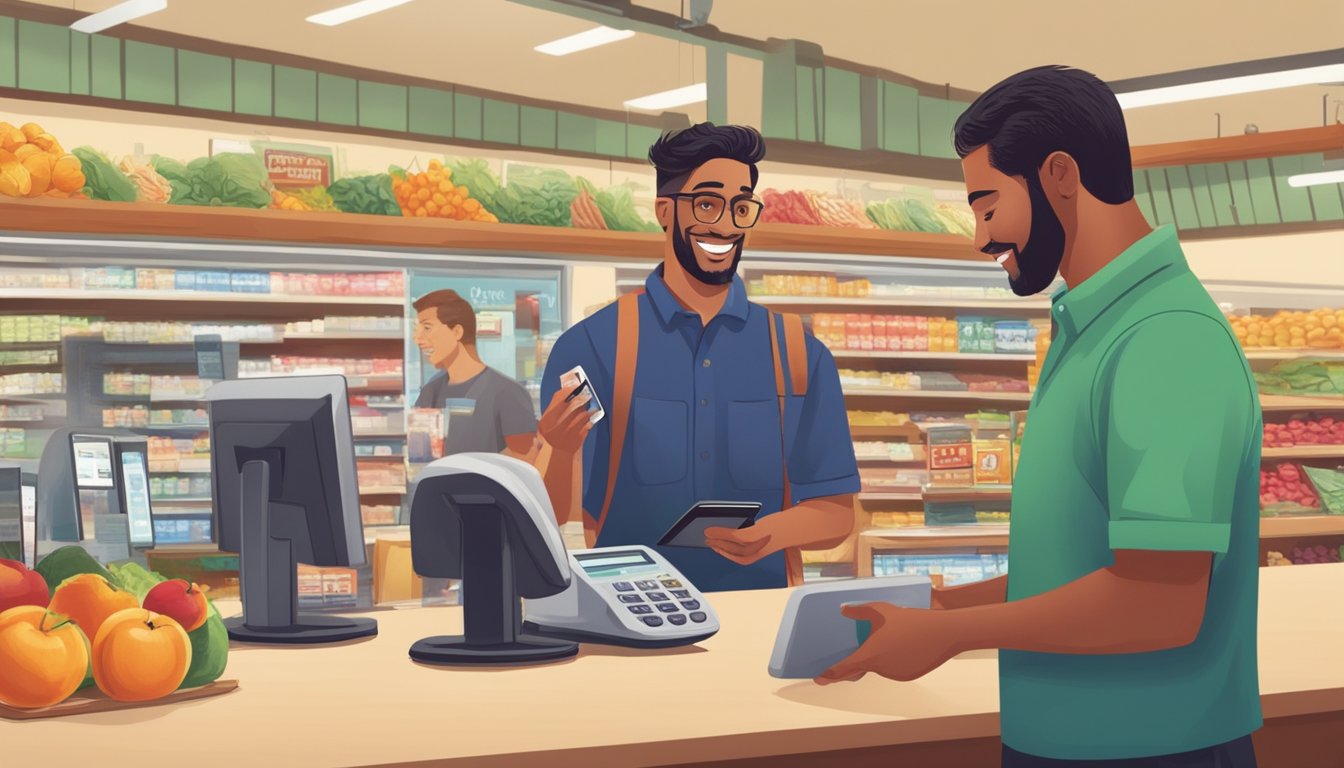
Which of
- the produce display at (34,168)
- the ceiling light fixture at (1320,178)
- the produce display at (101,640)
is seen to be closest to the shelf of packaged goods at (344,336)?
the produce display at (34,168)

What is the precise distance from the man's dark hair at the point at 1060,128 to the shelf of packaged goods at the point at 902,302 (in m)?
5.84

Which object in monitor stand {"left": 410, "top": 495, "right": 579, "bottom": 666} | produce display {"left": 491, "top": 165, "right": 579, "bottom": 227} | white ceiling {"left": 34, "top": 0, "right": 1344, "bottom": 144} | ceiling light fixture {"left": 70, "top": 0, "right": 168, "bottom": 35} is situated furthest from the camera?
white ceiling {"left": 34, "top": 0, "right": 1344, "bottom": 144}

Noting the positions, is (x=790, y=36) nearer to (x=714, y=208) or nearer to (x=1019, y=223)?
(x=714, y=208)

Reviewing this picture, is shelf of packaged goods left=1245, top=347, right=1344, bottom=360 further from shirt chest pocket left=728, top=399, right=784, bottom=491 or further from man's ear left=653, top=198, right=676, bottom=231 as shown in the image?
man's ear left=653, top=198, right=676, bottom=231

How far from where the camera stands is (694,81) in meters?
13.2

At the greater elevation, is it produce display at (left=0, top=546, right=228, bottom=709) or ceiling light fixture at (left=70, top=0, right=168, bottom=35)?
ceiling light fixture at (left=70, top=0, right=168, bottom=35)

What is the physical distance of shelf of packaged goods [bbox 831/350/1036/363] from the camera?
7.89m

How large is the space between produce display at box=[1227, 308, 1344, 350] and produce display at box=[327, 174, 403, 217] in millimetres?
5884

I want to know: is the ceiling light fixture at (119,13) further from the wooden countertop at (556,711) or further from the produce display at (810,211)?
the wooden countertop at (556,711)

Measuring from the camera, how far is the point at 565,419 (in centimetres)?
267

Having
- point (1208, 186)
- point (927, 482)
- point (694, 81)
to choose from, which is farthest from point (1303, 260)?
point (927, 482)

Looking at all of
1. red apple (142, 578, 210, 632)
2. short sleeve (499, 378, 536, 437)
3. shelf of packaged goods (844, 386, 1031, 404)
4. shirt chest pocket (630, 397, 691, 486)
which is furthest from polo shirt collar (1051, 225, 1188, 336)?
shelf of packaged goods (844, 386, 1031, 404)

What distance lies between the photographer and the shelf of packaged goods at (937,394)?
25.9ft

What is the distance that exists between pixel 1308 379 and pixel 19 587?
8854 mm
